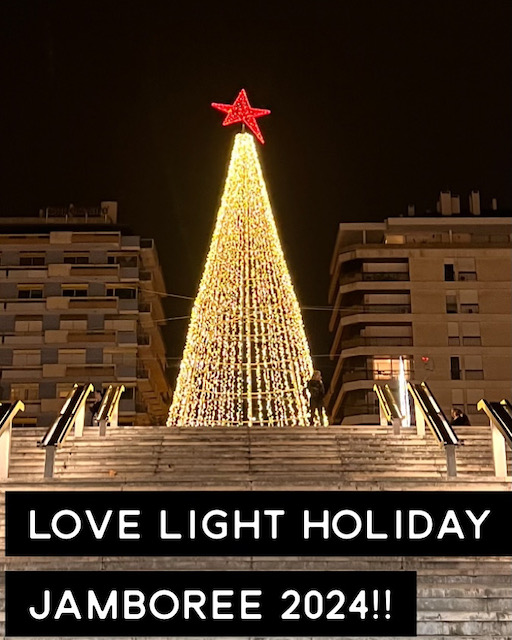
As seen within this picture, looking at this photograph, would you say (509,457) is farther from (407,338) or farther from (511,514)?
(407,338)

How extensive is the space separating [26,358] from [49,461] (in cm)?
4869

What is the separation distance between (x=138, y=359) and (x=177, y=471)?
4889 centimetres

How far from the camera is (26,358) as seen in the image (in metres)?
64.2

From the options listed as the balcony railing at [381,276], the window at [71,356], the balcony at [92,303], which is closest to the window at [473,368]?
the balcony railing at [381,276]

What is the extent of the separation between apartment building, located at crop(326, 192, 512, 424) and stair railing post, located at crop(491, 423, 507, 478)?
4702 cm

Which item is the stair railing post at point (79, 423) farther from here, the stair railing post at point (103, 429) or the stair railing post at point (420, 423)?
the stair railing post at point (420, 423)

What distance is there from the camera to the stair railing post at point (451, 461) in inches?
656

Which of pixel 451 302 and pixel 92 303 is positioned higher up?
pixel 92 303

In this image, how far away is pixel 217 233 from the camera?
22.9 metres

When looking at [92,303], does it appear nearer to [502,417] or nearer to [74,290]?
[74,290]

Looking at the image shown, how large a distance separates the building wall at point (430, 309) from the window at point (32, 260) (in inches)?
737

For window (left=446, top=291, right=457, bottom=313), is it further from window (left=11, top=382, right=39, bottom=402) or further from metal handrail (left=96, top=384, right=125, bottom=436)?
metal handrail (left=96, top=384, right=125, bottom=436)

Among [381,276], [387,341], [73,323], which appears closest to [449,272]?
[381,276]

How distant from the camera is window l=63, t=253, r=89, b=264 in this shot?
67250mm
